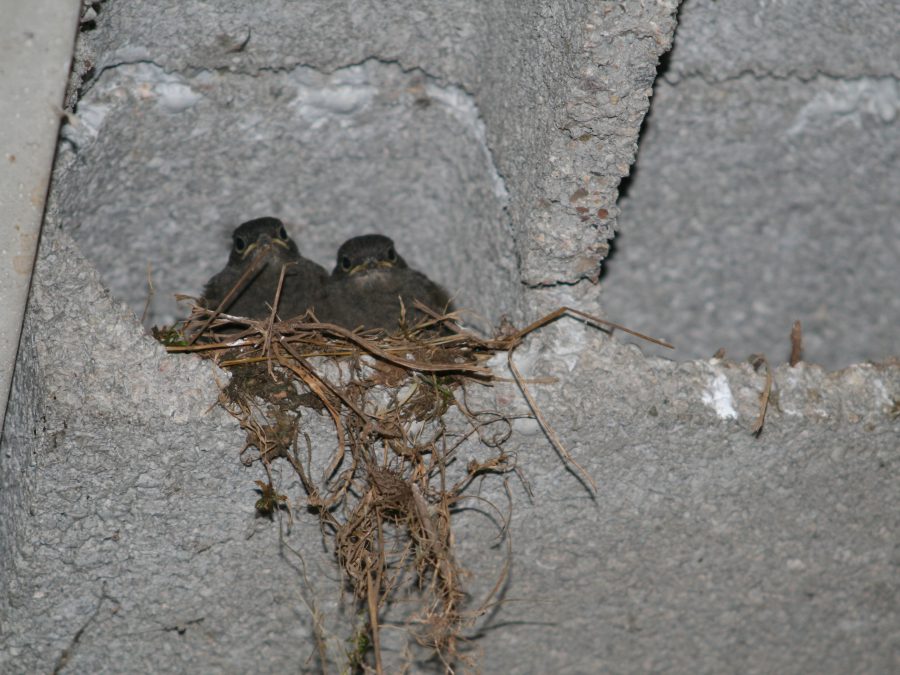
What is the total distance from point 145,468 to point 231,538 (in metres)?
0.37

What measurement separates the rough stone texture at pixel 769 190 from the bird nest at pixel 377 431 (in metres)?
1.28

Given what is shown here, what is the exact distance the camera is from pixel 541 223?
130 inches

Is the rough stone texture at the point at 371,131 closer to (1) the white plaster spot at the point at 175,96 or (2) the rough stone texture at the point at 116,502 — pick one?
(1) the white plaster spot at the point at 175,96

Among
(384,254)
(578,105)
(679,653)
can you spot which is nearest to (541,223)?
(578,105)

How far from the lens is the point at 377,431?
3.19 meters

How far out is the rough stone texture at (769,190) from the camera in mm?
4016

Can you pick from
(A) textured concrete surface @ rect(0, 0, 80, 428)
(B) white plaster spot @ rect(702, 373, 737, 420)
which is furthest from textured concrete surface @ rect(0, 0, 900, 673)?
(A) textured concrete surface @ rect(0, 0, 80, 428)

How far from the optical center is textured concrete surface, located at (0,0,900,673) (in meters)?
3.12

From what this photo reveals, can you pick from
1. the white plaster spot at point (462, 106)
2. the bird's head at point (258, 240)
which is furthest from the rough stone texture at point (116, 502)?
the white plaster spot at point (462, 106)

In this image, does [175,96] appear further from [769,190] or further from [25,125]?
[769,190]

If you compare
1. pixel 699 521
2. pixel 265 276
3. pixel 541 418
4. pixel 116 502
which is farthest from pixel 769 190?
pixel 116 502

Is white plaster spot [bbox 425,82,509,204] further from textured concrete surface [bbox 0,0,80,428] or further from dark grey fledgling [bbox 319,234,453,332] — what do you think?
textured concrete surface [bbox 0,0,80,428]

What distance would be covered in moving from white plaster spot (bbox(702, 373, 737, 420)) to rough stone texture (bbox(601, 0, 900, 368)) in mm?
1241

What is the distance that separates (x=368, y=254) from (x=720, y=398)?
148cm
